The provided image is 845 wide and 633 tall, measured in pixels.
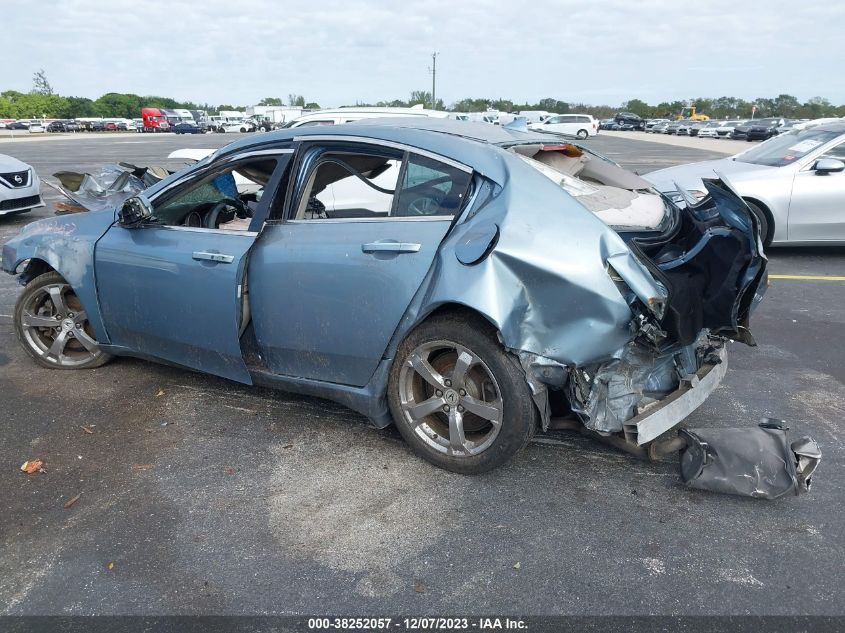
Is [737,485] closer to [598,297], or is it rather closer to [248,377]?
[598,297]

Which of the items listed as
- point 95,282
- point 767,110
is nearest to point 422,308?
point 95,282

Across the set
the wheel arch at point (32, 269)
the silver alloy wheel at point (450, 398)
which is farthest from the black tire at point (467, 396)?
the wheel arch at point (32, 269)

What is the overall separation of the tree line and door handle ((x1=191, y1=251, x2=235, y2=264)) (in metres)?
78.1

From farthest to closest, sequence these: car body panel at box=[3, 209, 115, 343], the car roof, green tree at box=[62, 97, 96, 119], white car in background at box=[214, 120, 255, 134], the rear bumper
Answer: green tree at box=[62, 97, 96, 119]
white car in background at box=[214, 120, 255, 134]
car body panel at box=[3, 209, 115, 343]
the car roof
the rear bumper

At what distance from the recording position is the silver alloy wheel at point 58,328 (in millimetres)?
4660

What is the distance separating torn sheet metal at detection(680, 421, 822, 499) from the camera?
3164 mm

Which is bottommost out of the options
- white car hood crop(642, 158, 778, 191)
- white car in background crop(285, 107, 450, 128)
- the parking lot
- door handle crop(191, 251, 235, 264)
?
the parking lot

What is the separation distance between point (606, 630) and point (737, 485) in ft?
3.83

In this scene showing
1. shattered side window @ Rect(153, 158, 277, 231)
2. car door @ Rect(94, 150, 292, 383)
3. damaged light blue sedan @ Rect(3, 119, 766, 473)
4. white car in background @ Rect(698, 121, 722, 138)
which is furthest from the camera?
white car in background @ Rect(698, 121, 722, 138)

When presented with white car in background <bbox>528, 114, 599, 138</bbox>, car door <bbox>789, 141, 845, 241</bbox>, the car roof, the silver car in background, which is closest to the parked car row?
white car in background <bbox>528, 114, 599, 138</bbox>

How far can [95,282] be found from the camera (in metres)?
4.34

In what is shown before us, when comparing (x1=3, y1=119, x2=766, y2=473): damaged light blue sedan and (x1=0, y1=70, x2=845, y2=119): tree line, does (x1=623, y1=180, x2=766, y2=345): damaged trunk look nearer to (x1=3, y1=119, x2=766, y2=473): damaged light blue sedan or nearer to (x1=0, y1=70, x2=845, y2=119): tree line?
(x1=3, y1=119, x2=766, y2=473): damaged light blue sedan

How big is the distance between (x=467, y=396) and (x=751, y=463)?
136 centimetres

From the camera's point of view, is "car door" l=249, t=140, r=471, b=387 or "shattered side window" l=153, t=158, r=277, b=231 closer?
"car door" l=249, t=140, r=471, b=387
